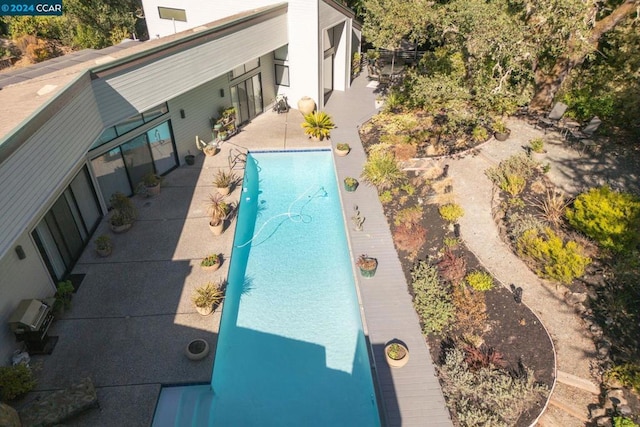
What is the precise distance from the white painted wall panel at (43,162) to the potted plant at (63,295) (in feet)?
9.33

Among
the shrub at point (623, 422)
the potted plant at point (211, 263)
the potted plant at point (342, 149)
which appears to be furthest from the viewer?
the potted plant at point (342, 149)

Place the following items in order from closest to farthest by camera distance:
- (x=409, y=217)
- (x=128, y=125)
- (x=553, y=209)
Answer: (x=553, y=209), (x=409, y=217), (x=128, y=125)

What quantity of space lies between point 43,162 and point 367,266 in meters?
10.7

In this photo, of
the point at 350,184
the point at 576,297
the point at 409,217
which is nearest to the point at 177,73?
the point at 350,184

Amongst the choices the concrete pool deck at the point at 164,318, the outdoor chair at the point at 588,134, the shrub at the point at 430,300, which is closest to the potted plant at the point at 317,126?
the concrete pool deck at the point at 164,318

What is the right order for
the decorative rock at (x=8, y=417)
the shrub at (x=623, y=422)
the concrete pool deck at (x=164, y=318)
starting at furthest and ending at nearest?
the concrete pool deck at (x=164, y=318), the shrub at (x=623, y=422), the decorative rock at (x=8, y=417)

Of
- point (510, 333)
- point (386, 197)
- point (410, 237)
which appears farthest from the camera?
point (386, 197)

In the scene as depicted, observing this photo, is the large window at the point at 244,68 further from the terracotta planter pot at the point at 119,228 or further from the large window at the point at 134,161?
the terracotta planter pot at the point at 119,228

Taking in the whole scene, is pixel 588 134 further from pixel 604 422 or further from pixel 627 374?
pixel 604 422

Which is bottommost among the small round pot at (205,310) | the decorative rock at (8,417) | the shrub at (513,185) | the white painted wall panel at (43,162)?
the small round pot at (205,310)

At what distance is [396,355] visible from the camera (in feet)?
37.7

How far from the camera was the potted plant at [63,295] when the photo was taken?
488 inches

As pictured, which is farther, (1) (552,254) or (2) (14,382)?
(1) (552,254)

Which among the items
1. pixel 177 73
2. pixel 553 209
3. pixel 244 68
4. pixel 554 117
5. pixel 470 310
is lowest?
pixel 470 310
